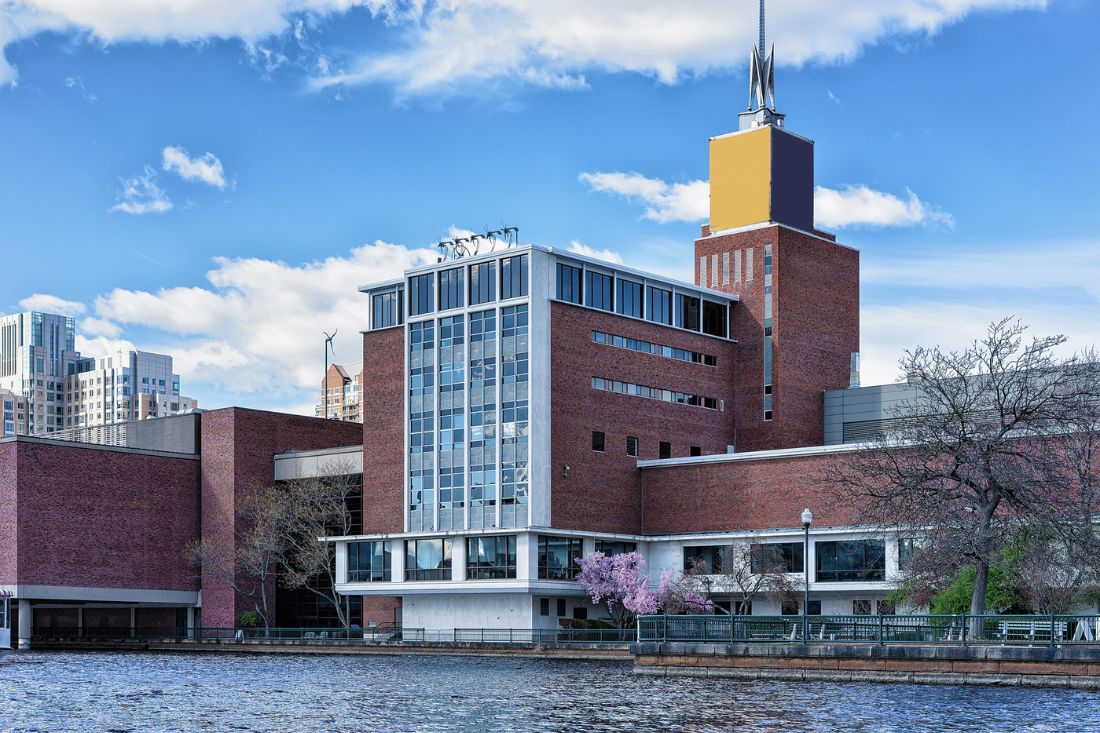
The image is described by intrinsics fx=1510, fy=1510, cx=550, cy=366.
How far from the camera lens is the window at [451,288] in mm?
100500

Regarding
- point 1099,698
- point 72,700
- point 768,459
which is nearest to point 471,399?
point 768,459

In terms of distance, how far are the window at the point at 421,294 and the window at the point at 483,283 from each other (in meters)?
3.51

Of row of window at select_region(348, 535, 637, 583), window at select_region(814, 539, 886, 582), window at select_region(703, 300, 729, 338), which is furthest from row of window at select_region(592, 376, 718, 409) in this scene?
window at select_region(814, 539, 886, 582)

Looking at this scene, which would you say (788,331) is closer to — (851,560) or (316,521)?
(851,560)

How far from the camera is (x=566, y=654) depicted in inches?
3263

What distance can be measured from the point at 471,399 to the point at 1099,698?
60.1 meters

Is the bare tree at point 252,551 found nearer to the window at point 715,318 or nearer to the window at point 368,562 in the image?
the window at point 368,562

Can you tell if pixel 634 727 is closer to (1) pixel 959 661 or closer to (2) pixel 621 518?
(1) pixel 959 661

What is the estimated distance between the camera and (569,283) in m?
98.6

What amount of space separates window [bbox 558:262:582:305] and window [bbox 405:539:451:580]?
17.7 m

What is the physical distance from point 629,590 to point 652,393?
14686mm

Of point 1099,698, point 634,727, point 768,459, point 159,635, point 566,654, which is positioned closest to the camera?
point 634,727

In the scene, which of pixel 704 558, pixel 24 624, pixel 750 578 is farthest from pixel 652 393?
pixel 24 624

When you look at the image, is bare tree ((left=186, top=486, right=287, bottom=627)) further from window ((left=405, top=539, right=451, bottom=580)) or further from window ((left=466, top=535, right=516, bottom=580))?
window ((left=466, top=535, right=516, bottom=580))
